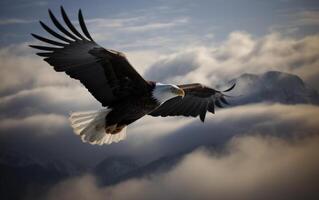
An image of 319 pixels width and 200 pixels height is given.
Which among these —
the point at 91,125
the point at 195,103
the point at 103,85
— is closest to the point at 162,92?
the point at 103,85

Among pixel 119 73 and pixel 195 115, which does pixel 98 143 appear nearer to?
pixel 119 73

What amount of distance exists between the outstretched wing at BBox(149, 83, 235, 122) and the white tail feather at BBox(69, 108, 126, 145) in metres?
1.41

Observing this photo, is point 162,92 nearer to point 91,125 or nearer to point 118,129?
point 118,129

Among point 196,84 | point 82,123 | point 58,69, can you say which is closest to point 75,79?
point 58,69

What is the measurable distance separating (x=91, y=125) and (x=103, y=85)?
72 centimetres

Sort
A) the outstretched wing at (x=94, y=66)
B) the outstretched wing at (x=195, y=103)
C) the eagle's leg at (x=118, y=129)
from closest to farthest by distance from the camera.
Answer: the outstretched wing at (x=94, y=66) < the eagle's leg at (x=118, y=129) < the outstretched wing at (x=195, y=103)

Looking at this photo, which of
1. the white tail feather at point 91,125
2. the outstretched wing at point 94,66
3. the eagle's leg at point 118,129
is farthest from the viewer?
the eagle's leg at point 118,129

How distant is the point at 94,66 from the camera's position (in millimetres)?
6156

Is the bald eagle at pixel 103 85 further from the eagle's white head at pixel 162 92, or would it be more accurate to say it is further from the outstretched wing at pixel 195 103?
the outstretched wing at pixel 195 103

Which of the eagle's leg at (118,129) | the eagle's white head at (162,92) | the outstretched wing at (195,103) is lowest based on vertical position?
the outstretched wing at (195,103)

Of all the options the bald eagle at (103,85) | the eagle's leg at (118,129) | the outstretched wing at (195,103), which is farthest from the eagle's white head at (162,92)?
the outstretched wing at (195,103)

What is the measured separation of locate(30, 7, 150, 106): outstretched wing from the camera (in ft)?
19.0

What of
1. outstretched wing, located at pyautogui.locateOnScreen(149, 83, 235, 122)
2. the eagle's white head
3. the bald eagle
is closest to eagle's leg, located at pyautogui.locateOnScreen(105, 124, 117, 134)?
the bald eagle

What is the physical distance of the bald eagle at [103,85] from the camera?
19.1ft
